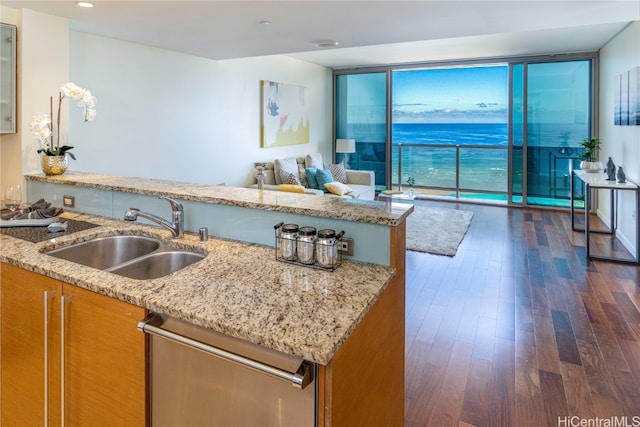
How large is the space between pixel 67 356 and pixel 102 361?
0.21 metres

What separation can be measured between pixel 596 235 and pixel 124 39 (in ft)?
19.6

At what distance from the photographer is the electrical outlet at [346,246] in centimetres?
167

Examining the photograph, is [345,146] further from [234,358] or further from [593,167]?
[234,358]

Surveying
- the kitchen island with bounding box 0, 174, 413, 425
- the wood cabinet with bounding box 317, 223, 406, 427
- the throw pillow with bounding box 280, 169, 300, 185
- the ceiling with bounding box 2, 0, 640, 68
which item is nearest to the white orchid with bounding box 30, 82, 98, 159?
the ceiling with bounding box 2, 0, 640, 68

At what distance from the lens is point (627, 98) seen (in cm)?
450

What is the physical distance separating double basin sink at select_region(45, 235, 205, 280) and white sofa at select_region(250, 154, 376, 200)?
3.12 m

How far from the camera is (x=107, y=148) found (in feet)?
13.1

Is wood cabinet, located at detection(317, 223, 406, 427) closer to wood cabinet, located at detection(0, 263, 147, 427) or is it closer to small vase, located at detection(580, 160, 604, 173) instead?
wood cabinet, located at detection(0, 263, 147, 427)

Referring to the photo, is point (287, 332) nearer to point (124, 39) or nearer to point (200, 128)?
point (124, 39)

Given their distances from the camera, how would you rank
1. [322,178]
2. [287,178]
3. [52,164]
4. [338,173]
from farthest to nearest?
1. [338,173]
2. [322,178]
3. [287,178]
4. [52,164]

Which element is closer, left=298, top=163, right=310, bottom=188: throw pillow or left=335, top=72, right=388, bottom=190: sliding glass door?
left=298, top=163, right=310, bottom=188: throw pillow

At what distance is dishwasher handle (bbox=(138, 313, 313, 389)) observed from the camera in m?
1.04

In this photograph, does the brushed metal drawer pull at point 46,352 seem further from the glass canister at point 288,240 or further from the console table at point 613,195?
the console table at point 613,195

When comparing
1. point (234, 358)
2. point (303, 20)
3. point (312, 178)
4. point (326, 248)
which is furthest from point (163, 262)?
point (312, 178)
